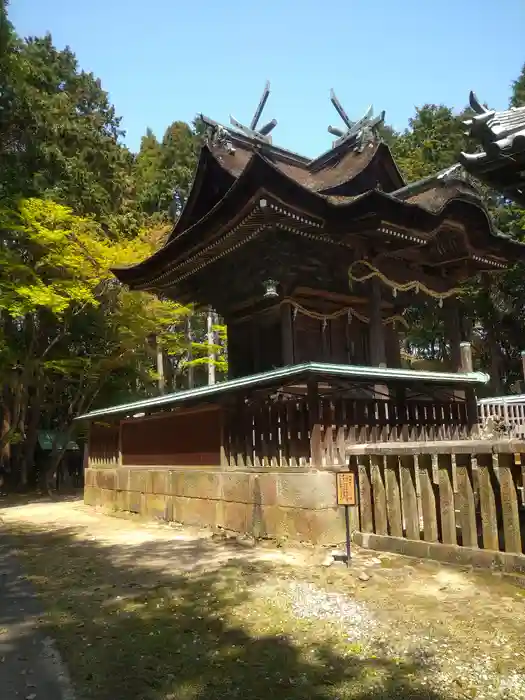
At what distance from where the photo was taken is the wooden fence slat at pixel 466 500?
19.7 ft

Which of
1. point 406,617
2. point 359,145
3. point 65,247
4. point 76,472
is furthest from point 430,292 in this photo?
point 76,472

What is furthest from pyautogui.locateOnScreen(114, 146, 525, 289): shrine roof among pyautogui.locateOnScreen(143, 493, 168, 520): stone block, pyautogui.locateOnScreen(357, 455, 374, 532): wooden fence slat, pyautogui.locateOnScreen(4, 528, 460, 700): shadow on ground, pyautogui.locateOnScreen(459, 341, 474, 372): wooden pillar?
pyautogui.locateOnScreen(4, 528, 460, 700): shadow on ground

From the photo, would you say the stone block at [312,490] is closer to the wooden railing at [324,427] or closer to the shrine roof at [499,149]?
the wooden railing at [324,427]

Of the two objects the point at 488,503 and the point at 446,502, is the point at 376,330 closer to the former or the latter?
the point at 446,502

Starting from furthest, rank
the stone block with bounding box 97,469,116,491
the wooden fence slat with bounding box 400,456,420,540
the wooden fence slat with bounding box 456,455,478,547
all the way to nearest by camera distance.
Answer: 1. the stone block with bounding box 97,469,116,491
2. the wooden fence slat with bounding box 400,456,420,540
3. the wooden fence slat with bounding box 456,455,478,547

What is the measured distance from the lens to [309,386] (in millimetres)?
8125

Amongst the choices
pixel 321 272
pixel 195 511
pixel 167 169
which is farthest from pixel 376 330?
pixel 167 169

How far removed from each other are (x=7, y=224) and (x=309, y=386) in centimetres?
1332

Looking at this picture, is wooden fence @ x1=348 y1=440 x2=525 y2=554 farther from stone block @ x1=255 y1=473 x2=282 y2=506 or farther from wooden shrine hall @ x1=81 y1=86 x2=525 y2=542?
stone block @ x1=255 y1=473 x2=282 y2=506

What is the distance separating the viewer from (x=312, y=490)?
7758 mm

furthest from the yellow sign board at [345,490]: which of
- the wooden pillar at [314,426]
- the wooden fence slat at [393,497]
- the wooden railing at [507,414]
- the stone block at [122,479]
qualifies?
the wooden railing at [507,414]

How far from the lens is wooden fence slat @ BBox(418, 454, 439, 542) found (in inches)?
255

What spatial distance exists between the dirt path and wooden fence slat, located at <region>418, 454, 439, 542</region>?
36 cm

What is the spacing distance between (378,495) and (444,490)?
1147 mm
